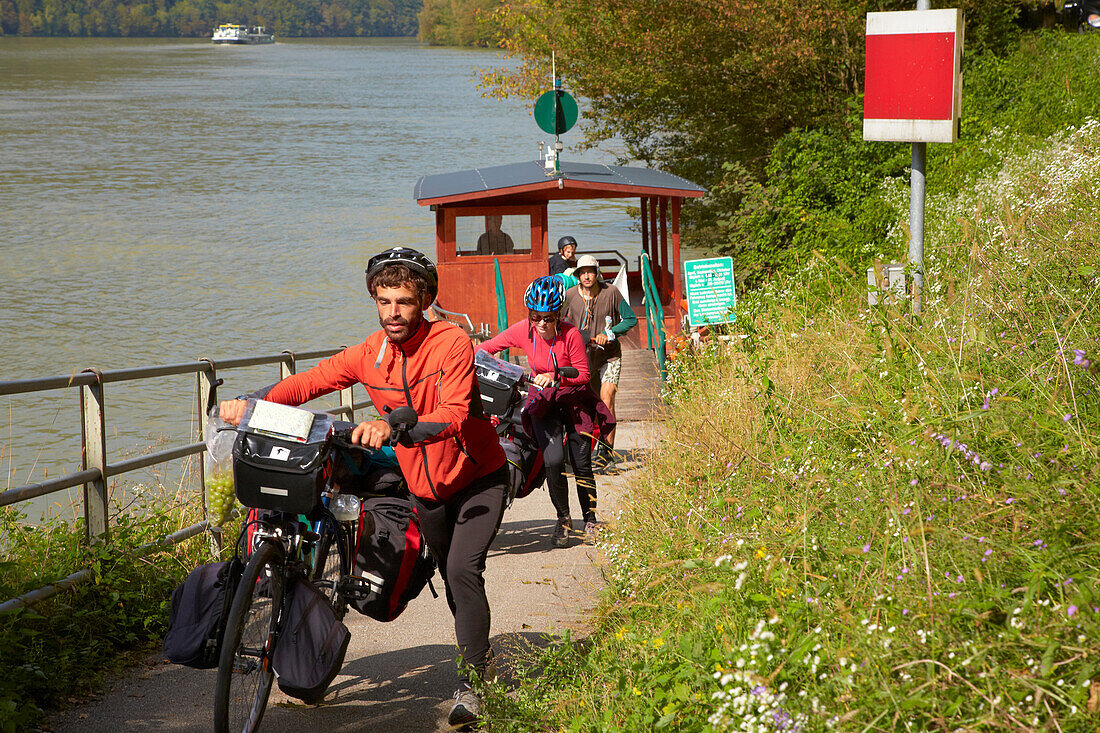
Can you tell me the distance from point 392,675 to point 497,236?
13.5 metres

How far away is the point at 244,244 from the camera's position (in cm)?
3428

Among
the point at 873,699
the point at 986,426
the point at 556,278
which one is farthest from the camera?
the point at 556,278

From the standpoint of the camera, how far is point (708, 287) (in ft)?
47.8

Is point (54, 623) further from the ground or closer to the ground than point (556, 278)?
closer to the ground

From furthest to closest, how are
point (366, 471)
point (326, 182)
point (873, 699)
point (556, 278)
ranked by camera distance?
point (326, 182) < point (556, 278) < point (366, 471) < point (873, 699)

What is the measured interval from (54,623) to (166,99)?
6866 centimetres

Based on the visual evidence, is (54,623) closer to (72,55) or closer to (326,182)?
(326,182)

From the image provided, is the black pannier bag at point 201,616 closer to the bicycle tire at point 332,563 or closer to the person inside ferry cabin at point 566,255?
the bicycle tire at point 332,563

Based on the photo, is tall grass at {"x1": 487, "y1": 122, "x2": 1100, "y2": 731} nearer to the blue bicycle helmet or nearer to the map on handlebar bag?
the map on handlebar bag

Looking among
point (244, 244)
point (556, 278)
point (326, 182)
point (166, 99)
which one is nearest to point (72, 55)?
point (166, 99)

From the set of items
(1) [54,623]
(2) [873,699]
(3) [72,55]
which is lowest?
(1) [54,623]

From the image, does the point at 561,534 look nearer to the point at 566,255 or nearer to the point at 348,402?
the point at 348,402

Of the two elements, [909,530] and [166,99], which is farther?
[166,99]

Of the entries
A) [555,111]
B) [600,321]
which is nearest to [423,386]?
[600,321]
